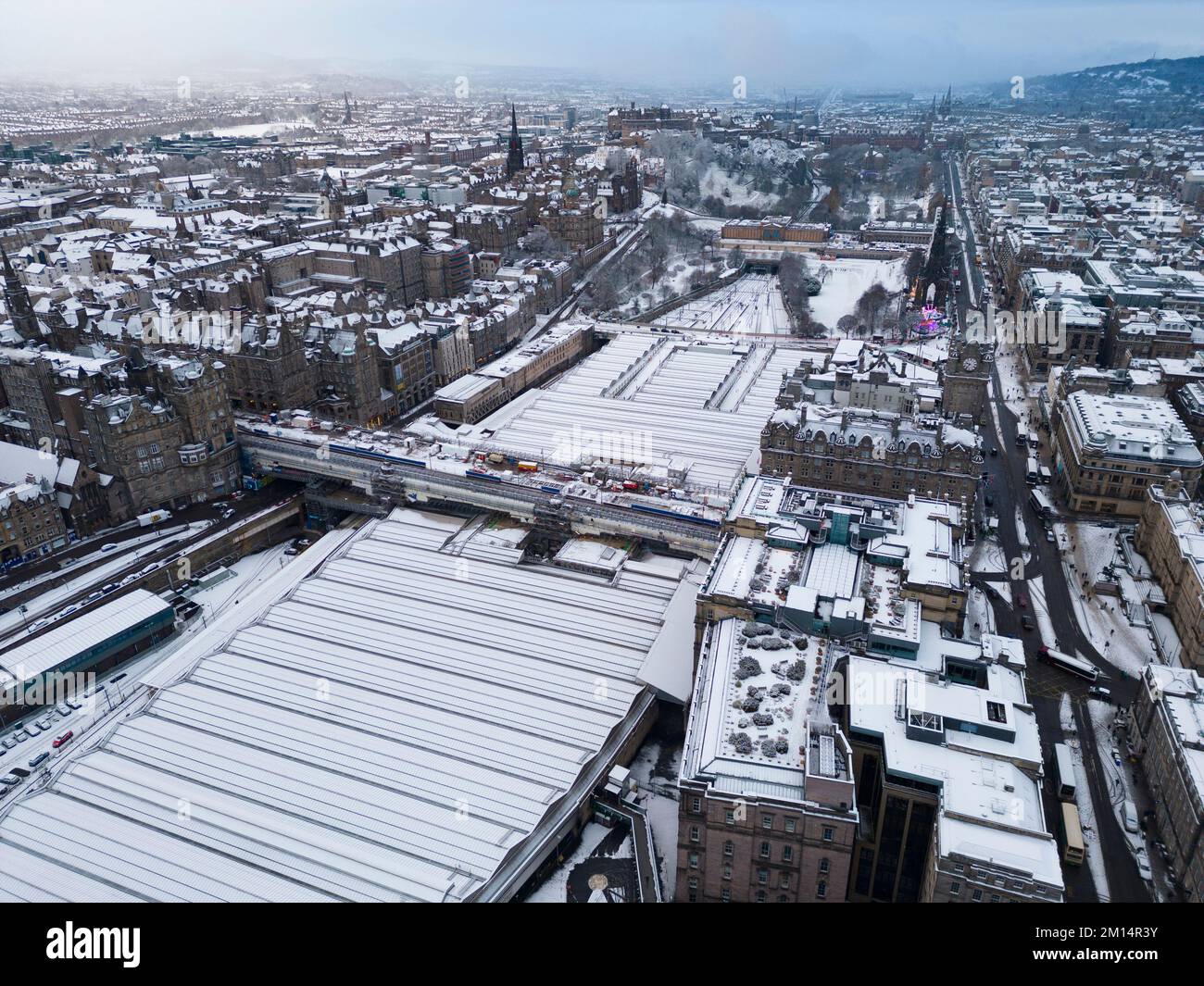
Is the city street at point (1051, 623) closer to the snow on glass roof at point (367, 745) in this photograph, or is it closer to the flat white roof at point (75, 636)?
the snow on glass roof at point (367, 745)

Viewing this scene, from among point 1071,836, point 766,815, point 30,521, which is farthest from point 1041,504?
point 30,521

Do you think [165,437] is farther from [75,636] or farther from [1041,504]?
[1041,504]

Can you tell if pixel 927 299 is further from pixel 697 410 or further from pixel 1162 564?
pixel 1162 564

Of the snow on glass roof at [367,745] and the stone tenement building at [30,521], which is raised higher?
the stone tenement building at [30,521]

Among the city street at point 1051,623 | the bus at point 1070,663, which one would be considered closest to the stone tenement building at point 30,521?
the city street at point 1051,623

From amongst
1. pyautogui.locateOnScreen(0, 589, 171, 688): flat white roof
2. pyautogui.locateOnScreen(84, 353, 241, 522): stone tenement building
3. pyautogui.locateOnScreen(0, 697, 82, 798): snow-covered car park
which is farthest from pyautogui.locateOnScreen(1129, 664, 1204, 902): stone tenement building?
pyautogui.locateOnScreen(84, 353, 241, 522): stone tenement building

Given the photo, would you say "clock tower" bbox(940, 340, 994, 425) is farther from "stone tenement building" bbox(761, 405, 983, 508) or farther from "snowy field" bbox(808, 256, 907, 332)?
"snowy field" bbox(808, 256, 907, 332)
